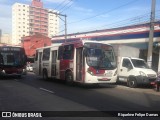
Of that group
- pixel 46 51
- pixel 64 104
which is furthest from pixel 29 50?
pixel 64 104

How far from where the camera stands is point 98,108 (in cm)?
1064

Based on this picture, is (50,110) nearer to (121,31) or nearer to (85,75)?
(85,75)

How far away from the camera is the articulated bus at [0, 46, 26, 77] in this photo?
25469 mm

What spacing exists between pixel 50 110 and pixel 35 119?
1.53 m

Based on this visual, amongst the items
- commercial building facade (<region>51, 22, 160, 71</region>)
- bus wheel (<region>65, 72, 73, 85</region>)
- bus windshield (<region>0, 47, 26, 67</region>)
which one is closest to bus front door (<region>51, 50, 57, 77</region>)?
bus wheel (<region>65, 72, 73, 85</region>)

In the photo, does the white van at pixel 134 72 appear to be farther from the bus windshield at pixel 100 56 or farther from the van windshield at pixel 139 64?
the bus windshield at pixel 100 56

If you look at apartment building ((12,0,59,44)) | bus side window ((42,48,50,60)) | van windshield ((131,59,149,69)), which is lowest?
van windshield ((131,59,149,69))

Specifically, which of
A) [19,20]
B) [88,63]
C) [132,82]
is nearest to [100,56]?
[88,63]

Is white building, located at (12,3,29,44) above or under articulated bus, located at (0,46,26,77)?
above

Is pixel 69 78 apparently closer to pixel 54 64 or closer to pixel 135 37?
pixel 54 64

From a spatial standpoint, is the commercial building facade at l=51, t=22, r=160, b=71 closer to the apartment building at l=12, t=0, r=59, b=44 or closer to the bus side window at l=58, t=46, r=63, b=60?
the bus side window at l=58, t=46, r=63, b=60

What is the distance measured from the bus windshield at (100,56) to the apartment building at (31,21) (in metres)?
108

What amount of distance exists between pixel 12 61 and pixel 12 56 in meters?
0.48

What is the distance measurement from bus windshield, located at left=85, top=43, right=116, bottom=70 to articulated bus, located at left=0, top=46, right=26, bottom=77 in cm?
1026
